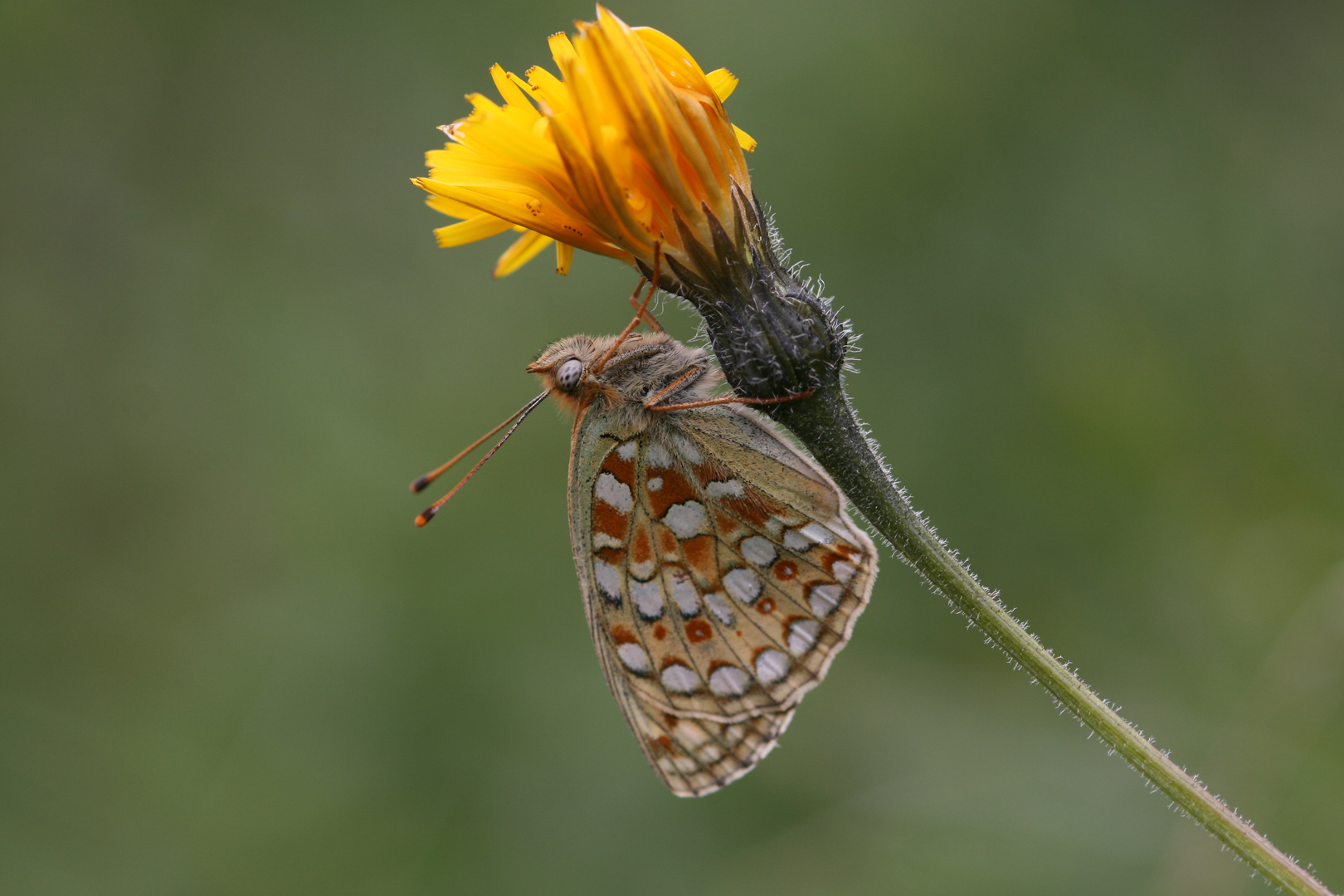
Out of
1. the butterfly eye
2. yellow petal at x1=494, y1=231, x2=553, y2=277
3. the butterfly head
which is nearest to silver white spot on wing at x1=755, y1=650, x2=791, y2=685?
the butterfly head

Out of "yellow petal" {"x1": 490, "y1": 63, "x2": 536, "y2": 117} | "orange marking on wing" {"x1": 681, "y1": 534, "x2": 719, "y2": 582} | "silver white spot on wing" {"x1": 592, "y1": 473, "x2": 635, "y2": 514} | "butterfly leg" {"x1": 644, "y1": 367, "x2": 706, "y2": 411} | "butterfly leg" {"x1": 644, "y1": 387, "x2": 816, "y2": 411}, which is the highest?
"yellow petal" {"x1": 490, "y1": 63, "x2": 536, "y2": 117}

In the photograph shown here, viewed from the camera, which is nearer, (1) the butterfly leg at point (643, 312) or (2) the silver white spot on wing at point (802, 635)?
(2) the silver white spot on wing at point (802, 635)

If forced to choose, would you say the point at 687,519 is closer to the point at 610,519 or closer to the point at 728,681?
the point at 610,519

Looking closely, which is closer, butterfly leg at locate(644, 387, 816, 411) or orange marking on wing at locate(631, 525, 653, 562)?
butterfly leg at locate(644, 387, 816, 411)

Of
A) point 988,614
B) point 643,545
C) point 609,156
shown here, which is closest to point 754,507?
point 643,545

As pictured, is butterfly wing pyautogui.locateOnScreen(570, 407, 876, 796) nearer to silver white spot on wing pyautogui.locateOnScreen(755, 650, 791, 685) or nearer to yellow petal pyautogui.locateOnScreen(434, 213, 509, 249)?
silver white spot on wing pyautogui.locateOnScreen(755, 650, 791, 685)

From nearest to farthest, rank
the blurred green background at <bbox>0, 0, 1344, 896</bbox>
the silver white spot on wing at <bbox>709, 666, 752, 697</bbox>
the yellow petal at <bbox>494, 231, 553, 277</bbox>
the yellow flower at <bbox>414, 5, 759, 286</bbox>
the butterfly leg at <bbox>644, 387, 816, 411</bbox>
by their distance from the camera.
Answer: the yellow flower at <bbox>414, 5, 759, 286</bbox> → the butterfly leg at <bbox>644, 387, 816, 411</bbox> → the silver white spot on wing at <bbox>709, 666, 752, 697</bbox> → the yellow petal at <bbox>494, 231, 553, 277</bbox> → the blurred green background at <bbox>0, 0, 1344, 896</bbox>

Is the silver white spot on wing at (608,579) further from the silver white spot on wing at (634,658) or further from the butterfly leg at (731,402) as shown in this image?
the butterfly leg at (731,402)

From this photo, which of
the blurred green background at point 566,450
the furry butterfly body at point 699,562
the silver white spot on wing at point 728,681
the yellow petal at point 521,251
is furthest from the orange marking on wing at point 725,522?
the blurred green background at point 566,450
